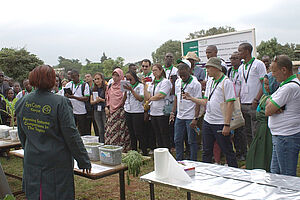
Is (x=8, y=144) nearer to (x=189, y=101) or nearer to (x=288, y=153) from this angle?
(x=189, y=101)

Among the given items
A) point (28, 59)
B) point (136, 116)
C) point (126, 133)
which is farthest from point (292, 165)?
point (28, 59)

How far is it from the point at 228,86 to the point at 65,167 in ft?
7.80

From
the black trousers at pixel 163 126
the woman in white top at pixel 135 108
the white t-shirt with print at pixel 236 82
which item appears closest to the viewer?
the white t-shirt with print at pixel 236 82

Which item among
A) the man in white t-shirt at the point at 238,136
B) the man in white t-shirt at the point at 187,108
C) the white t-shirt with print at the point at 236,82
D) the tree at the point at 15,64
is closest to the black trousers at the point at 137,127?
the man in white t-shirt at the point at 187,108

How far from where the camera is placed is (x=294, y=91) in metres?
3.07

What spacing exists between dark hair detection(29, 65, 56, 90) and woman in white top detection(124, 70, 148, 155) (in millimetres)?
3196

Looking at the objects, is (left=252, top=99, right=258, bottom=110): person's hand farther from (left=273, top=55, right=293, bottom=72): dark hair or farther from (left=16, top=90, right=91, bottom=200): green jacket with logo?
(left=16, top=90, right=91, bottom=200): green jacket with logo

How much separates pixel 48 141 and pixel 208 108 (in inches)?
91.2

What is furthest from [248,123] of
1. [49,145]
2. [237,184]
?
[49,145]

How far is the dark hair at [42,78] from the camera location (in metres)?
2.69

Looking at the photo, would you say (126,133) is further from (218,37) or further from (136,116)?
(218,37)

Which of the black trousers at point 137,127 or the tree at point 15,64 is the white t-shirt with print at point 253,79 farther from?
the tree at point 15,64

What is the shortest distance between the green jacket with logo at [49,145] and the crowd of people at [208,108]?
2081mm

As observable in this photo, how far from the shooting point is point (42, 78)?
106 inches
